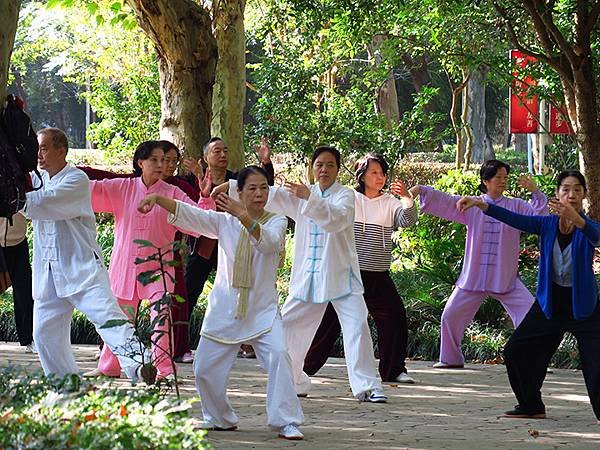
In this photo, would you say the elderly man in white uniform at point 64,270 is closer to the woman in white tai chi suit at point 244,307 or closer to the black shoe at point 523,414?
the woman in white tai chi suit at point 244,307

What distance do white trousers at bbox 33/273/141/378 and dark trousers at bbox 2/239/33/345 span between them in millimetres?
3611

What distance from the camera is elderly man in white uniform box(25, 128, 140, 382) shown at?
9.20m

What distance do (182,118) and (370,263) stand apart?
13.4ft

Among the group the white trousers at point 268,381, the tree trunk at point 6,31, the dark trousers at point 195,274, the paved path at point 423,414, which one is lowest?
the paved path at point 423,414

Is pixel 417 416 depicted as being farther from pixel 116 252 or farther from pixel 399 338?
pixel 116 252

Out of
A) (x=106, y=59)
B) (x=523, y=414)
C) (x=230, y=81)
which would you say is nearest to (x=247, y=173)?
(x=523, y=414)

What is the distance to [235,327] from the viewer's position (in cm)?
841

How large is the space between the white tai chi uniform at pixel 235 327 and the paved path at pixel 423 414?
208mm

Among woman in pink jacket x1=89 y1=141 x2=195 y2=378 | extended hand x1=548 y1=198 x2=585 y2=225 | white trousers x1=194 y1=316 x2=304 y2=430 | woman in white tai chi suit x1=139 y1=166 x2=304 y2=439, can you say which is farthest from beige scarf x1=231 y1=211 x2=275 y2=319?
woman in pink jacket x1=89 y1=141 x2=195 y2=378

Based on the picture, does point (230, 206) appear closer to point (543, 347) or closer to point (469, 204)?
point (469, 204)

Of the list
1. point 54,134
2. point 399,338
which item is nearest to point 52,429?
point 54,134

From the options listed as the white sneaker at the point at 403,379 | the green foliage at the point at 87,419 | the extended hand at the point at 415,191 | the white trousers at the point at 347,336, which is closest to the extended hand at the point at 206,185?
the white trousers at the point at 347,336

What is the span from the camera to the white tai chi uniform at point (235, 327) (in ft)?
27.2

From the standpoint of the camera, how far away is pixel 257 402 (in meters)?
10.1
